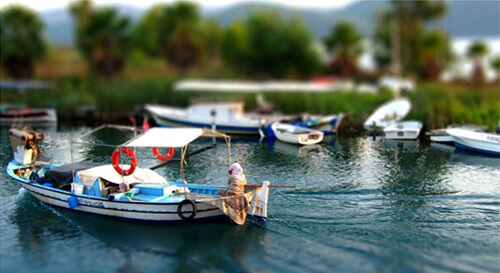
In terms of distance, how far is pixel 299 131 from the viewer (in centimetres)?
3672

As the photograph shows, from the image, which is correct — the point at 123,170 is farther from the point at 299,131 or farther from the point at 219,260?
the point at 299,131

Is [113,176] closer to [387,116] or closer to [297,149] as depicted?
[297,149]

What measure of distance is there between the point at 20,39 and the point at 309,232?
5233cm

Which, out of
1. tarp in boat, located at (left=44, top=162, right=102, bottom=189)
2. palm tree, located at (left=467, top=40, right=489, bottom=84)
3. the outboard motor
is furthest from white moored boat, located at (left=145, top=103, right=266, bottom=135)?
palm tree, located at (left=467, top=40, right=489, bottom=84)

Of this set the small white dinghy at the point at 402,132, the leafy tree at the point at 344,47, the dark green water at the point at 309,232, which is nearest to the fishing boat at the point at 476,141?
the small white dinghy at the point at 402,132

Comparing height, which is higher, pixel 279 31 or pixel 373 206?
pixel 279 31

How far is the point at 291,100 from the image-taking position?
50.0 metres

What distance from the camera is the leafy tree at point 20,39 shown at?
60.7 metres

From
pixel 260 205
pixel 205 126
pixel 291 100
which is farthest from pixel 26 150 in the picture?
pixel 291 100

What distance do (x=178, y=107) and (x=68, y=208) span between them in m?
34.0

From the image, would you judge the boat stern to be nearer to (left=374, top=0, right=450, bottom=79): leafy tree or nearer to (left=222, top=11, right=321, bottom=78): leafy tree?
(left=222, top=11, right=321, bottom=78): leafy tree

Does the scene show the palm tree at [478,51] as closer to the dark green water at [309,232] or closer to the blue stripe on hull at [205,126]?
the blue stripe on hull at [205,126]

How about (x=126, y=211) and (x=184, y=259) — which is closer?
(x=184, y=259)

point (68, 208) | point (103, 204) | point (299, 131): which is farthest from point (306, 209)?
point (299, 131)
